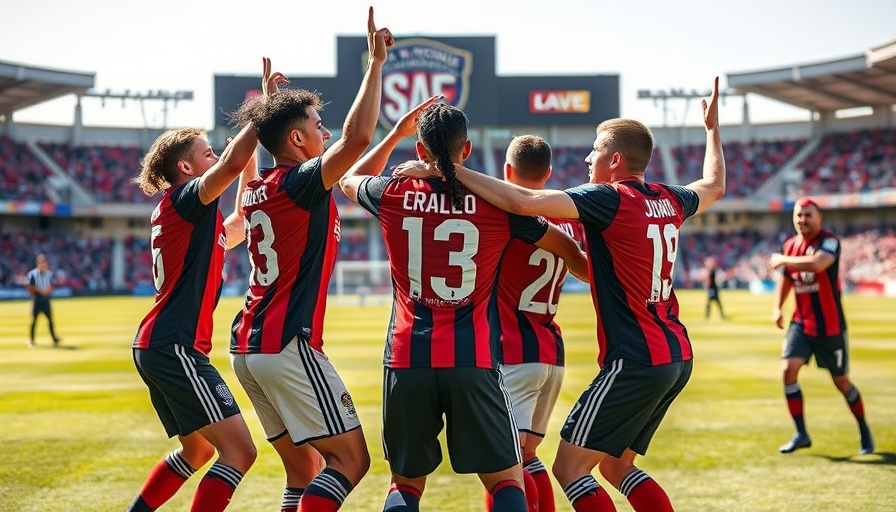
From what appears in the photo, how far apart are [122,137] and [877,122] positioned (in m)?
52.9

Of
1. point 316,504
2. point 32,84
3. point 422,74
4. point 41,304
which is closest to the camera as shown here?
point 316,504

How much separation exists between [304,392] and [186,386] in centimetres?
81

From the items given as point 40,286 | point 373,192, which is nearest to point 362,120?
point 373,192

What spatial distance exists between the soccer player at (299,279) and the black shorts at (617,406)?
3.76 feet

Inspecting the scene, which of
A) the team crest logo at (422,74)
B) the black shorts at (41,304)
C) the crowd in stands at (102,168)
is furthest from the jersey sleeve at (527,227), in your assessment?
the crowd in stands at (102,168)

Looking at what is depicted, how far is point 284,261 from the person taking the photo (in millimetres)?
4605

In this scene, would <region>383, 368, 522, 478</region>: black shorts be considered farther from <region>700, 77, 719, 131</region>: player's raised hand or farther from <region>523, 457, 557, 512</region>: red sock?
<region>700, 77, 719, 131</region>: player's raised hand

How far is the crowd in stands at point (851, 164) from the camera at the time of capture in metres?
54.6

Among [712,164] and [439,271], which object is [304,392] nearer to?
[439,271]

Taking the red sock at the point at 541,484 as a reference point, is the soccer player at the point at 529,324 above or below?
above

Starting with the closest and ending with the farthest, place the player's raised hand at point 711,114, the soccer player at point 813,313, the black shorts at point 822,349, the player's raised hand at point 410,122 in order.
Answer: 1. the player's raised hand at point 410,122
2. the player's raised hand at point 711,114
3. the soccer player at point 813,313
4. the black shorts at point 822,349

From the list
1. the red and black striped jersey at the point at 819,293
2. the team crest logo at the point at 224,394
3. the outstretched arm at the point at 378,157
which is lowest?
the team crest logo at the point at 224,394

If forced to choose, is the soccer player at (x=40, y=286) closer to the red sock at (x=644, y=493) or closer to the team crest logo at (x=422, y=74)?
the red sock at (x=644, y=493)

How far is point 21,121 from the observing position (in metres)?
61.5
